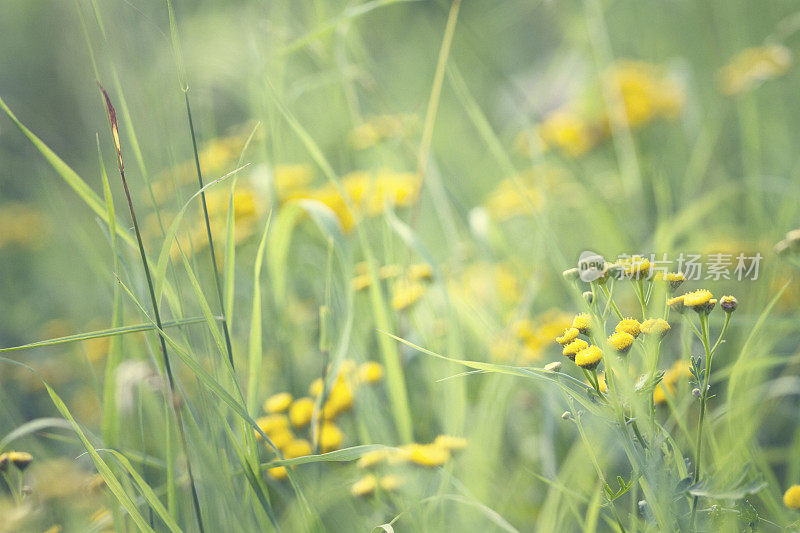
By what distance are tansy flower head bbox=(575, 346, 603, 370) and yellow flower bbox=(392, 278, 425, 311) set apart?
40 centimetres

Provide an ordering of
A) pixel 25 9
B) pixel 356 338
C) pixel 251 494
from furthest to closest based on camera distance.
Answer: pixel 25 9
pixel 356 338
pixel 251 494

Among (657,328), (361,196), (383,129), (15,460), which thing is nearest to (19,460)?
(15,460)

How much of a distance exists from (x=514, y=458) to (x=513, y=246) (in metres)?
0.56

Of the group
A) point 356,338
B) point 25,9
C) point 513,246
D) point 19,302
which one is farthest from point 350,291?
point 25,9

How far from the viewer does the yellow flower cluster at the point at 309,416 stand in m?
0.72

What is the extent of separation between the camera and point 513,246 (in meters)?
1.35

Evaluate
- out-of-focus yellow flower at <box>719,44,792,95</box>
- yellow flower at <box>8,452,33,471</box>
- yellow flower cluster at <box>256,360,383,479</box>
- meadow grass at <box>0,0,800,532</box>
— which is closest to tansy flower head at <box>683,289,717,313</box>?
meadow grass at <box>0,0,800,532</box>

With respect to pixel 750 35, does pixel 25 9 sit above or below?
above

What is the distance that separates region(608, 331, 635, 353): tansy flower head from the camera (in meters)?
0.43

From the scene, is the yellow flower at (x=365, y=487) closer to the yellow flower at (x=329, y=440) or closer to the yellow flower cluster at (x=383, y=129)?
the yellow flower at (x=329, y=440)

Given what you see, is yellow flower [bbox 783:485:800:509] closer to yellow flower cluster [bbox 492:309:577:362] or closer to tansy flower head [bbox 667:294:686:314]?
tansy flower head [bbox 667:294:686:314]

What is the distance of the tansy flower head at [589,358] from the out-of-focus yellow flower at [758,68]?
2.85ft

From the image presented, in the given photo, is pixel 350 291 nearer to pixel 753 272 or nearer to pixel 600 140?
pixel 753 272

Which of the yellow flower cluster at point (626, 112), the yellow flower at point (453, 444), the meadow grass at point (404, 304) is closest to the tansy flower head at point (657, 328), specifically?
the meadow grass at point (404, 304)
